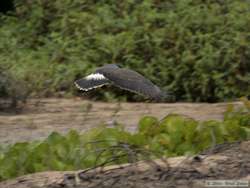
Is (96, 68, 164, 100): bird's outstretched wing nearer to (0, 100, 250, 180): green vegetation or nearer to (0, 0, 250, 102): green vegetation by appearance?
(0, 100, 250, 180): green vegetation

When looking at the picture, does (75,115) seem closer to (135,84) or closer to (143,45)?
(143,45)

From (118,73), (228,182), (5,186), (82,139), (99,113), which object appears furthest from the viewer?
(99,113)

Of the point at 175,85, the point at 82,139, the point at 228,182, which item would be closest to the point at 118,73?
the point at 82,139

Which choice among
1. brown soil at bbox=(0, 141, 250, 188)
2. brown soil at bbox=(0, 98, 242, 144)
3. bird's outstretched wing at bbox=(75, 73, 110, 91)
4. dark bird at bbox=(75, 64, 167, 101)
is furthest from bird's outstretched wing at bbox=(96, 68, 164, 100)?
brown soil at bbox=(0, 98, 242, 144)

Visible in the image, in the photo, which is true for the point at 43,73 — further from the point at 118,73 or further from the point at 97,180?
the point at 97,180

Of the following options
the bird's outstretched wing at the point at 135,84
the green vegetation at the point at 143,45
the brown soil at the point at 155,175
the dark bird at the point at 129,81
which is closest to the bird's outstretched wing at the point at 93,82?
the dark bird at the point at 129,81

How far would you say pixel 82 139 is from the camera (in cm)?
634

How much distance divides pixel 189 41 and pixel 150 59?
598 millimetres

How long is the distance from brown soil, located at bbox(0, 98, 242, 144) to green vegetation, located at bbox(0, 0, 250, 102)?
0.38 metres

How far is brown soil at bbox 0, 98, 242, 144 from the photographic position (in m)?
8.78

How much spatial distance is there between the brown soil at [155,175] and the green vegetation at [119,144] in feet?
0.43

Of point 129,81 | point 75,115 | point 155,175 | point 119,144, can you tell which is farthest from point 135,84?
point 75,115

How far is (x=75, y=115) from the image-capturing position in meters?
9.66

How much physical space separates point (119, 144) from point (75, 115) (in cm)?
419
